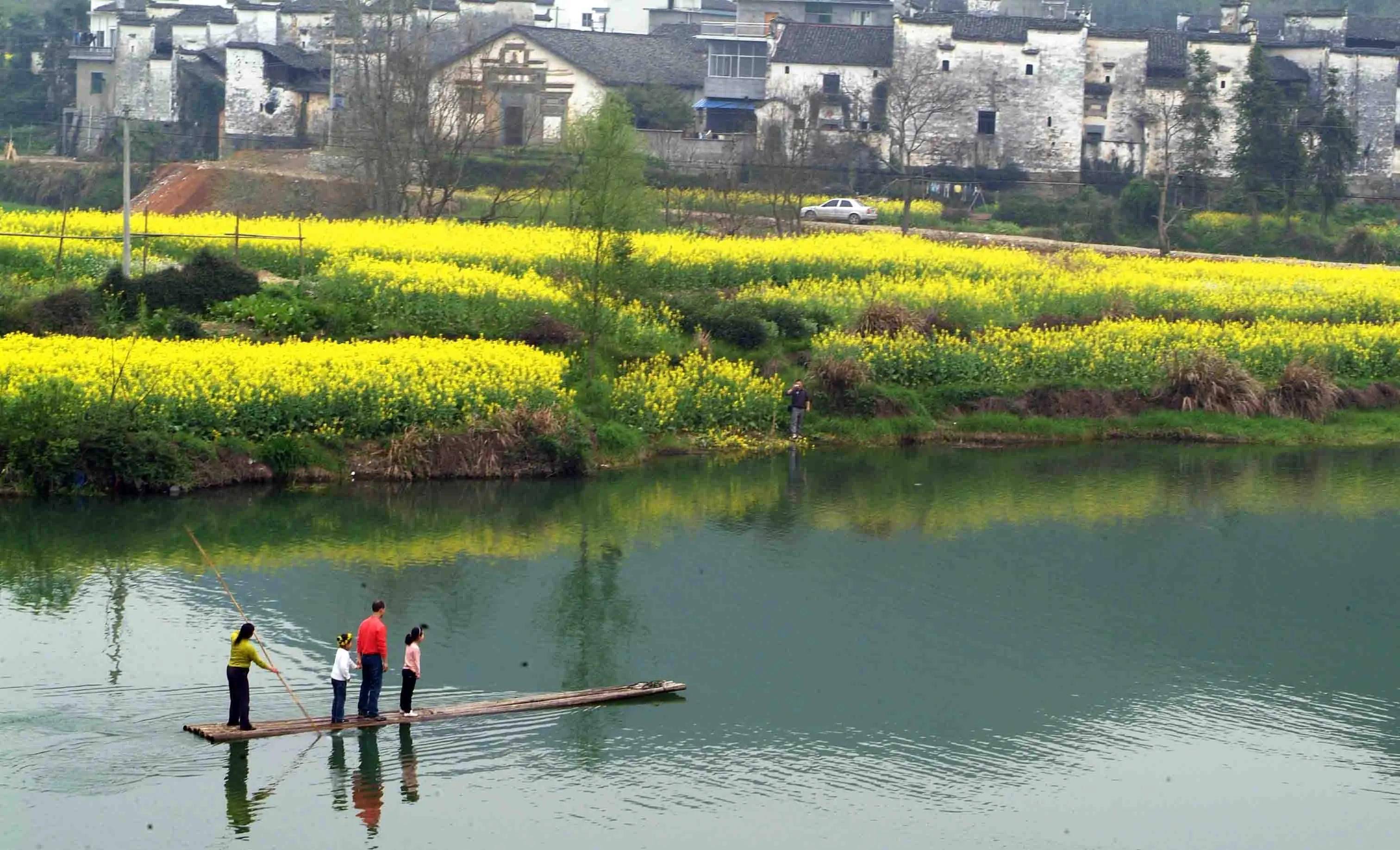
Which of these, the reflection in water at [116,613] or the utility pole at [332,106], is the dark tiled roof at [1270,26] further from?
the reflection in water at [116,613]

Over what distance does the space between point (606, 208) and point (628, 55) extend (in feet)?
128

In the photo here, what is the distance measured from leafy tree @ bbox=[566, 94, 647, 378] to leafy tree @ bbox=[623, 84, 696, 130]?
33.0m

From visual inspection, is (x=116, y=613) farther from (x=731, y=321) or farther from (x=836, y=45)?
(x=836, y=45)

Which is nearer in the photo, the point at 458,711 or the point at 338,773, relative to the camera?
the point at 338,773

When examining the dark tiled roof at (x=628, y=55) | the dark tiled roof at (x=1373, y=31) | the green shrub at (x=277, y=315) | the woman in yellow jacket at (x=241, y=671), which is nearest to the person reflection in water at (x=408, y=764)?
the woman in yellow jacket at (x=241, y=671)

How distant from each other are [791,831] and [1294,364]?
23622 mm

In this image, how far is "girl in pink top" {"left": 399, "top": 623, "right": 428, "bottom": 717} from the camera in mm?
16938

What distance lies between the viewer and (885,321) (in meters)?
Answer: 35.1

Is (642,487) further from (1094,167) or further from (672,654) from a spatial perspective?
(1094,167)

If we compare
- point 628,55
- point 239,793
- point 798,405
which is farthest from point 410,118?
point 239,793

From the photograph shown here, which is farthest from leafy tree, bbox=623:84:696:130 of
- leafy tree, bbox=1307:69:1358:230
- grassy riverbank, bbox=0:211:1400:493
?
grassy riverbank, bbox=0:211:1400:493

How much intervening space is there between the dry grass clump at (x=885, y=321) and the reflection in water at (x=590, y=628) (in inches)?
462

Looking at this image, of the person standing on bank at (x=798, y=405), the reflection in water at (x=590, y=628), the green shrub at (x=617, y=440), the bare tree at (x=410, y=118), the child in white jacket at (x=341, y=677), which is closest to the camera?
the child in white jacket at (x=341, y=677)

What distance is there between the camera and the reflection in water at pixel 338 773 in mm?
15266
